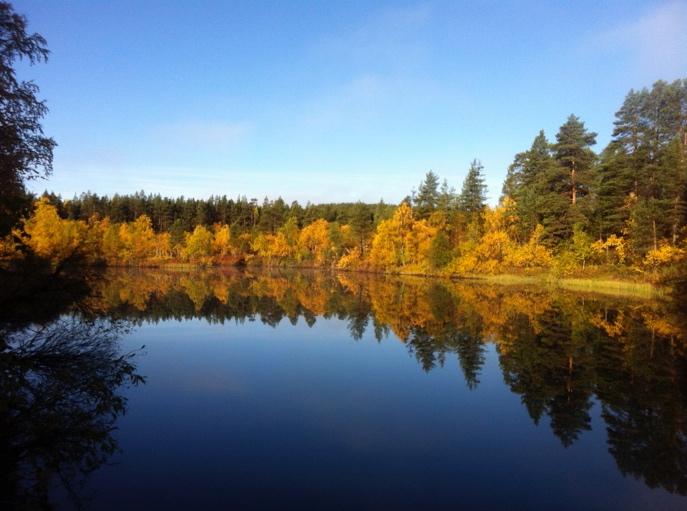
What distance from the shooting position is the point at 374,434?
33.0 feet

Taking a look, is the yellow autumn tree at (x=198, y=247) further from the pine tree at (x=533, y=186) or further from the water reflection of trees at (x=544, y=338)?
the pine tree at (x=533, y=186)

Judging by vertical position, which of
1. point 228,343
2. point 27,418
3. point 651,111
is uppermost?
point 651,111

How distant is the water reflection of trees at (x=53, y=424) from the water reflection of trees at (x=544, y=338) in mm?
1679

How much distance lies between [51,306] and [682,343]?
75.9 feet

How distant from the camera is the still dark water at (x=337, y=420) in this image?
7562 mm

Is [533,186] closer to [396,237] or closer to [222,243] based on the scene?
[396,237]

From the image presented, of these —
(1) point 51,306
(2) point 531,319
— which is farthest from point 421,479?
(2) point 531,319

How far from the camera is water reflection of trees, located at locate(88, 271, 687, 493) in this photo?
415 inches

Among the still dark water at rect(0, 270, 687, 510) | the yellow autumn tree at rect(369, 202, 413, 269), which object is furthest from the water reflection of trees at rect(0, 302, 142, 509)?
the yellow autumn tree at rect(369, 202, 413, 269)

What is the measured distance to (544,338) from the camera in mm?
20828

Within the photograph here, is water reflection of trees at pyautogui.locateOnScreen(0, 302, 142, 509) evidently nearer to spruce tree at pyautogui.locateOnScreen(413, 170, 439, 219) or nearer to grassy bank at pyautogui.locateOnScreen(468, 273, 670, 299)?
grassy bank at pyautogui.locateOnScreen(468, 273, 670, 299)

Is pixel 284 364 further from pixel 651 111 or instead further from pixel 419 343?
pixel 651 111

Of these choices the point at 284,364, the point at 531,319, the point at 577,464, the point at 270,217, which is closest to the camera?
the point at 577,464

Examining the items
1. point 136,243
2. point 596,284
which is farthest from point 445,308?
point 136,243
